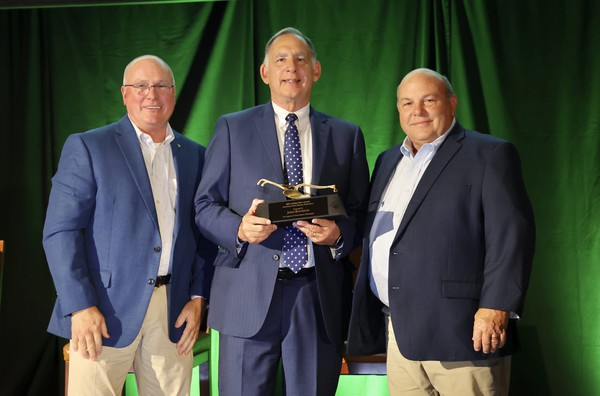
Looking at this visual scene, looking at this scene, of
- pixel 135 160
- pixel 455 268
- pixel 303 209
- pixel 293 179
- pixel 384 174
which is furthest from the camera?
pixel 384 174

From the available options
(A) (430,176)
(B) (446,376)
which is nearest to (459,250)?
(A) (430,176)

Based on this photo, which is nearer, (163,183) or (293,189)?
(293,189)

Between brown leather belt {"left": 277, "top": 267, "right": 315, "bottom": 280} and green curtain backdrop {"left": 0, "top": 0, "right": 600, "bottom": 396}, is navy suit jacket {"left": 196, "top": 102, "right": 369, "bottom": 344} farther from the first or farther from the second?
green curtain backdrop {"left": 0, "top": 0, "right": 600, "bottom": 396}

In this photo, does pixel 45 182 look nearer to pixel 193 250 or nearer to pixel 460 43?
pixel 193 250

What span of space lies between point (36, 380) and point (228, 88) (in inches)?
84.6

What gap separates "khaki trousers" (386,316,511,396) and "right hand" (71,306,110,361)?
1.09m

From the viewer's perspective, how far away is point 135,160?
2848 millimetres

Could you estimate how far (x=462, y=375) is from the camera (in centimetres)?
263

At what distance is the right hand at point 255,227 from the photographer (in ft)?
8.27

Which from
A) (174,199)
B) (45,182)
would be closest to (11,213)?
(45,182)

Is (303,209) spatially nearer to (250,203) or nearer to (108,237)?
(250,203)

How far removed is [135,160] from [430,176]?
114cm

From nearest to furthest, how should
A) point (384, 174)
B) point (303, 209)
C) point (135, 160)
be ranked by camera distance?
point (303, 209)
point (135, 160)
point (384, 174)

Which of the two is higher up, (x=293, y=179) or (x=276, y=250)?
(x=293, y=179)
